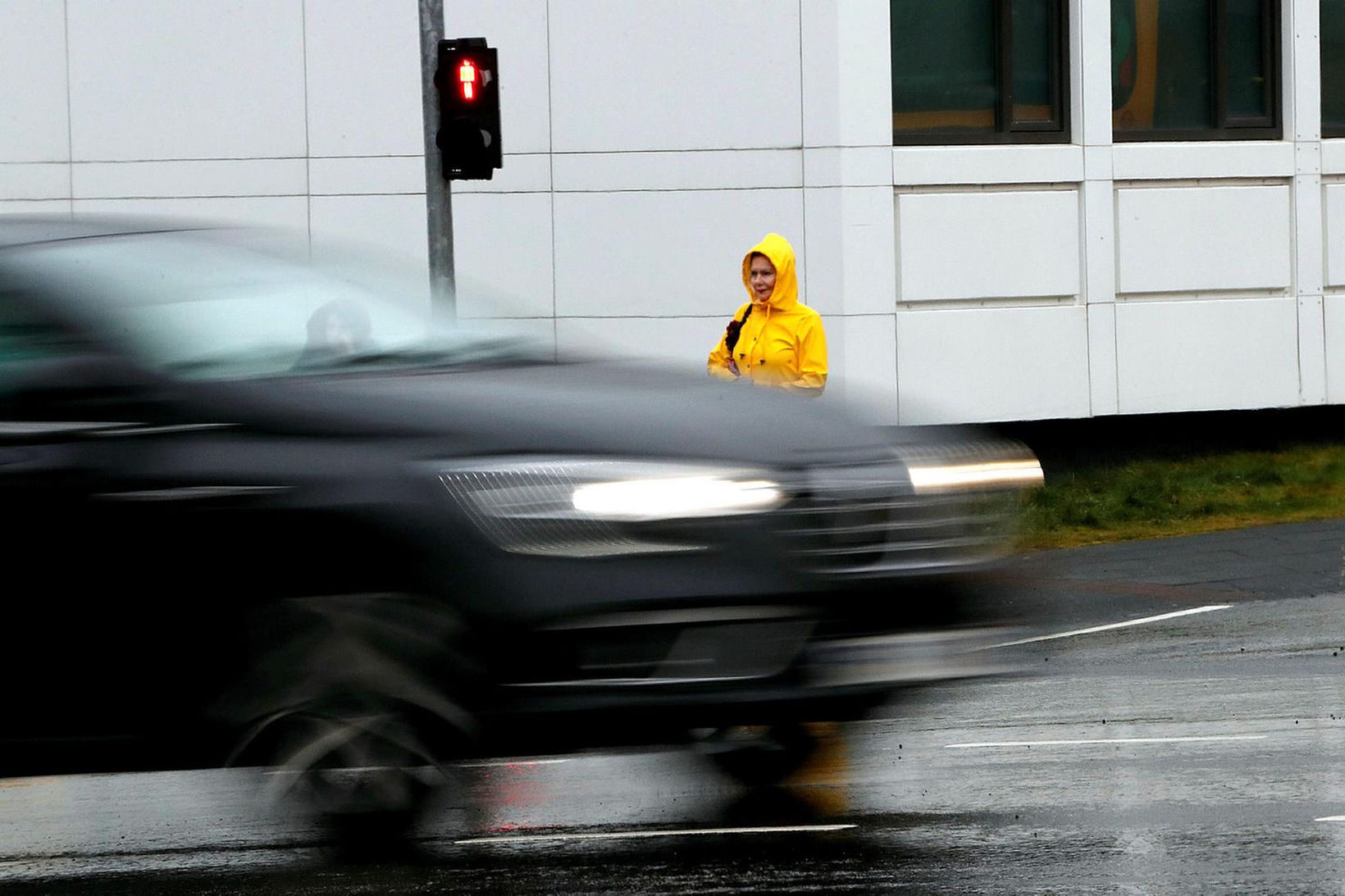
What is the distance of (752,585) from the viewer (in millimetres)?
4738

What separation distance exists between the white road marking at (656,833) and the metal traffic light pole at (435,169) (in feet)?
21.2

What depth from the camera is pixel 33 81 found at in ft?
52.6

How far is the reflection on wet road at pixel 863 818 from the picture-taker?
5000mm

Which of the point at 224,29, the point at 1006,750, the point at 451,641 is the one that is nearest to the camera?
the point at 451,641

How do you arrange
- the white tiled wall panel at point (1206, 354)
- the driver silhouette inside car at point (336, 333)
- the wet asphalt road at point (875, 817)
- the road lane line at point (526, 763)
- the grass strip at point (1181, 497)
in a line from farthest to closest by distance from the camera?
the white tiled wall panel at point (1206, 354), the grass strip at point (1181, 497), the road lane line at point (526, 763), the driver silhouette inside car at point (336, 333), the wet asphalt road at point (875, 817)

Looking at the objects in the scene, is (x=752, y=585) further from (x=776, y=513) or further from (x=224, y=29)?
(x=224, y=29)

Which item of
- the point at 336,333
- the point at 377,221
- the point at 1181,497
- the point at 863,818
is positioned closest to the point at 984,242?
the point at 1181,497

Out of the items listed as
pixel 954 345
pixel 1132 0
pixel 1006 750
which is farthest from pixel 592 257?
pixel 1006 750

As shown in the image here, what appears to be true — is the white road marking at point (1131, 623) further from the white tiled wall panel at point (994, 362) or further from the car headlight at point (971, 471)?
the white tiled wall panel at point (994, 362)

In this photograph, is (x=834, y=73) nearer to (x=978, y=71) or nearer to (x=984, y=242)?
(x=978, y=71)

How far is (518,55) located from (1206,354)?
6.28 m

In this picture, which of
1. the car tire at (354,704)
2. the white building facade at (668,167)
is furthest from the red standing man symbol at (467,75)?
the car tire at (354,704)

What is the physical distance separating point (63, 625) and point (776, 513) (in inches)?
68.8

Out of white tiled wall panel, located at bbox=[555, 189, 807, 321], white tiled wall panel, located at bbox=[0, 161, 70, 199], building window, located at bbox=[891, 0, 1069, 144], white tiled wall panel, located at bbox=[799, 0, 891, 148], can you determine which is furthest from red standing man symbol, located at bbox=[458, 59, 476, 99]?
white tiled wall panel, located at bbox=[0, 161, 70, 199]
